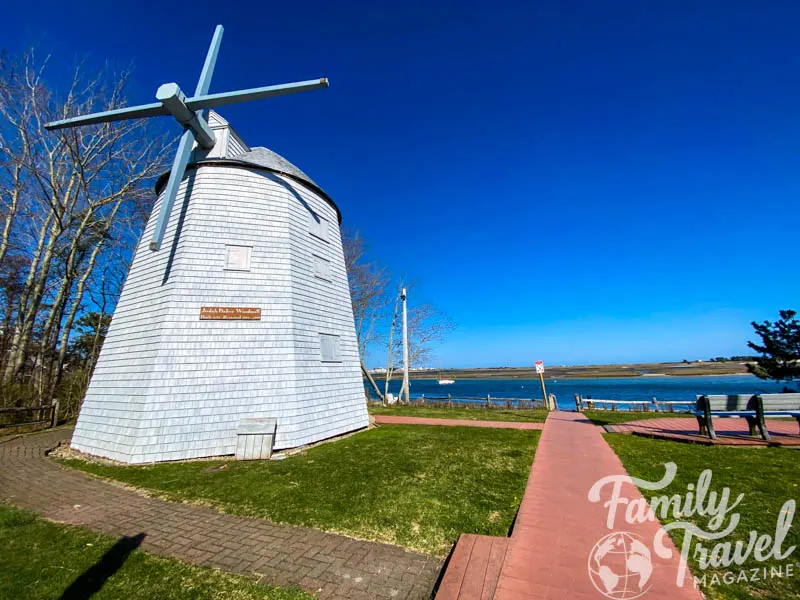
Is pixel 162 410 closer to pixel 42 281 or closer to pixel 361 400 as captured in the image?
pixel 361 400

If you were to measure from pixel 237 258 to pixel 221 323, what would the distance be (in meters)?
1.97

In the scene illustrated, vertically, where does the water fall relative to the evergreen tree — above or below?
below

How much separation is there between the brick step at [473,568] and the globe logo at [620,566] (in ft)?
3.06

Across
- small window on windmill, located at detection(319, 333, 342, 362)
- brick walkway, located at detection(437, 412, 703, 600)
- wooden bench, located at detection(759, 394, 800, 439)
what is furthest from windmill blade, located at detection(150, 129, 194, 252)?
wooden bench, located at detection(759, 394, 800, 439)

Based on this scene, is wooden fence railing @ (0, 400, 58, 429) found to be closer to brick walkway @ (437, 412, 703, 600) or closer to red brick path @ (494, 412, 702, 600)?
brick walkway @ (437, 412, 703, 600)

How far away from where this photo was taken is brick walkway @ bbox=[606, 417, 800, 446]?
8227mm

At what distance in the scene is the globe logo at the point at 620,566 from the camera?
3094 millimetres

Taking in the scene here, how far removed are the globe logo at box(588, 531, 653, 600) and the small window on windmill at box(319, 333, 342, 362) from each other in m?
8.25

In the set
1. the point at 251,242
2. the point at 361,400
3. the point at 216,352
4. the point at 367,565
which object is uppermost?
the point at 251,242

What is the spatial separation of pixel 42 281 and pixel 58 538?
17.2m

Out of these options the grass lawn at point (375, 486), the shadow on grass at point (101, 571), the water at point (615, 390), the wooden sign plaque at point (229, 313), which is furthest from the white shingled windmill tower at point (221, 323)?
the water at point (615, 390)

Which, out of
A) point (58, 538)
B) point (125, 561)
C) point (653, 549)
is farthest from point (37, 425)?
point (653, 549)

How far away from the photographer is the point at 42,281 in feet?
51.2

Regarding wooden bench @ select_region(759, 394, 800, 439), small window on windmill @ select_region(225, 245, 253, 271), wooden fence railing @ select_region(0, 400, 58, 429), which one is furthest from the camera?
wooden fence railing @ select_region(0, 400, 58, 429)
